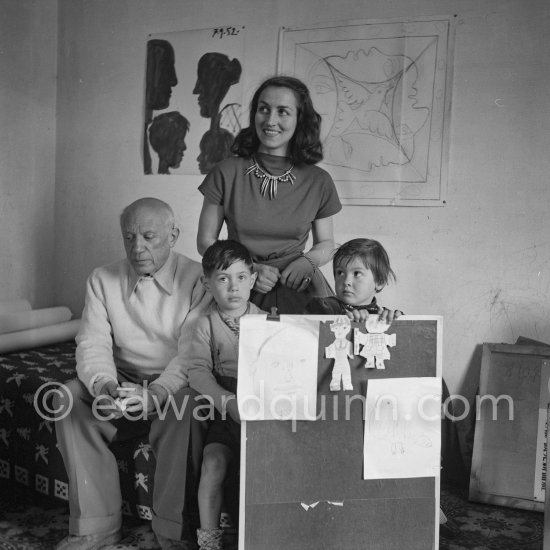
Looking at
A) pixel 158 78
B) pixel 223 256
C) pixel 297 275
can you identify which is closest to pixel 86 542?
pixel 223 256

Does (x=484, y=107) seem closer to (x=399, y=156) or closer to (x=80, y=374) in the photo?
(x=399, y=156)

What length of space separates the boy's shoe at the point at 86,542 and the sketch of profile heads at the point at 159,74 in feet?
7.32

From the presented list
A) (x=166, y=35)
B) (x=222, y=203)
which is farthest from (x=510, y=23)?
(x=166, y=35)

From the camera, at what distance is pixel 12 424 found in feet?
8.23

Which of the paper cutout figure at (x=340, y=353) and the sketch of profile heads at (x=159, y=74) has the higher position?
the sketch of profile heads at (x=159, y=74)

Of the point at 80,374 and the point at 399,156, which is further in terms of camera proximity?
the point at 399,156

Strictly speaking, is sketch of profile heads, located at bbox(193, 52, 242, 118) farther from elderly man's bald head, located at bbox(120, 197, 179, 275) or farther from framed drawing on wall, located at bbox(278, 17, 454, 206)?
elderly man's bald head, located at bbox(120, 197, 179, 275)

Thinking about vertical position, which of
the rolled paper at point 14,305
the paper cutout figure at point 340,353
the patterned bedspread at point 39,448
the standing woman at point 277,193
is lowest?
the patterned bedspread at point 39,448

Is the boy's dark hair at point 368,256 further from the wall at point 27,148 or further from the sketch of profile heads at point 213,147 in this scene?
the wall at point 27,148

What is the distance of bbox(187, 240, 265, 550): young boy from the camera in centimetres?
193

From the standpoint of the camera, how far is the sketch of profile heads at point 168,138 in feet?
11.0

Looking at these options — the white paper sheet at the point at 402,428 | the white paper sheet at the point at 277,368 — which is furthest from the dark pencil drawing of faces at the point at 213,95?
the white paper sheet at the point at 402,428

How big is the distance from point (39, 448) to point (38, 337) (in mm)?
870

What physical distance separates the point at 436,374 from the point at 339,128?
5.17 feet
